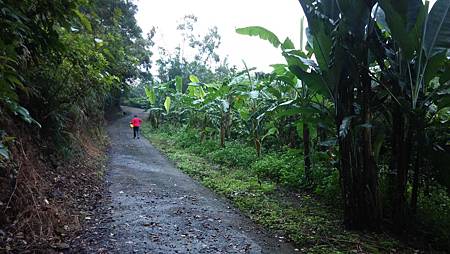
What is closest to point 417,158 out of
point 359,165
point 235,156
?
point 359,165

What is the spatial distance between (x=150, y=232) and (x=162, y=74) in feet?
96.8

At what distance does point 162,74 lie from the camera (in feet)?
107

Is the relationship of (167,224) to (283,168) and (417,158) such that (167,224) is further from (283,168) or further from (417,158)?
(283,168)

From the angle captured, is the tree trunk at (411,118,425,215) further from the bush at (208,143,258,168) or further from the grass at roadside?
the bush at (208,143,258,168)

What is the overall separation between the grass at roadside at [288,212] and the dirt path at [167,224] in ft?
0.85

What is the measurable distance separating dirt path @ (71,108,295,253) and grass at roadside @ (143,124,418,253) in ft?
0.85

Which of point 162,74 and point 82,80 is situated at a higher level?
point 162,74

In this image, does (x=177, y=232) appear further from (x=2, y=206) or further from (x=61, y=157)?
(x=61, y=157)

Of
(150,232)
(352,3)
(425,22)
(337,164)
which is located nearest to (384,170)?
(337,164)

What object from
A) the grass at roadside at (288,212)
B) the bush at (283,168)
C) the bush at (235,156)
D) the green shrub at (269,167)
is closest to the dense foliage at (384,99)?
the grass at roadside at (288,212)

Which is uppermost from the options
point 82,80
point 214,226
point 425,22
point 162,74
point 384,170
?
point 162,74

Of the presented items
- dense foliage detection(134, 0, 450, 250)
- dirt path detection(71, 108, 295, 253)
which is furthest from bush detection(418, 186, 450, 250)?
dirt path detection(71, 108, 295, 253)

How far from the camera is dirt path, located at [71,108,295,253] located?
3867 mm

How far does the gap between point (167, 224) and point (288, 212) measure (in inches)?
76.2
